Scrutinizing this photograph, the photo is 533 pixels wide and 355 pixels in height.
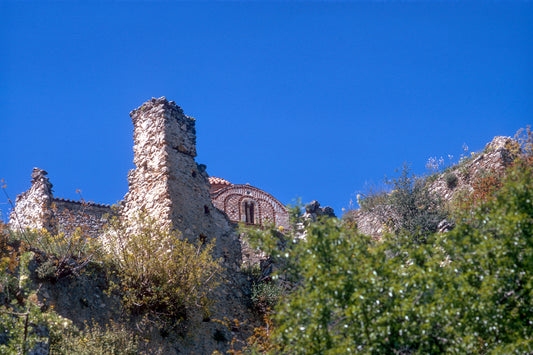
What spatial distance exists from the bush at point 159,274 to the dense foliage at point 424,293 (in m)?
4.51

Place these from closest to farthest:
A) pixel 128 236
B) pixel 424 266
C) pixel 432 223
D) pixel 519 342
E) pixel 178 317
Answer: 1. pixel 519 342
2. pixel 424 266
3. pixel 178 317
4. pixel 128 236
5. pixel 432 223

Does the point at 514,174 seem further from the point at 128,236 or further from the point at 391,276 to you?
the point at 128,236

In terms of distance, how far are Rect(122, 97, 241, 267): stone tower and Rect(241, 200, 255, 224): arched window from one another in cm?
1193

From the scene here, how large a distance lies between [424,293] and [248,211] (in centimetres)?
2112

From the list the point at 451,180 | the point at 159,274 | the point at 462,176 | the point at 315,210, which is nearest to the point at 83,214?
the point at 159,274

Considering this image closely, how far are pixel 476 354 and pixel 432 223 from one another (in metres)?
10.6

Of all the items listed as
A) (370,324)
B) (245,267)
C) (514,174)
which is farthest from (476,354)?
(245,267)

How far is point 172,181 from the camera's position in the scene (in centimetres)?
1510

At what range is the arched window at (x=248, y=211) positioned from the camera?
94.5ft

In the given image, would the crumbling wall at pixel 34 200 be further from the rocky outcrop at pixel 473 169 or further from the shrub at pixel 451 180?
the shrub at pixel 451 180

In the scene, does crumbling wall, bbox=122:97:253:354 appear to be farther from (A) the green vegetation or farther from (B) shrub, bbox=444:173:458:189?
(B) shrub, bbox=444:173:458:189

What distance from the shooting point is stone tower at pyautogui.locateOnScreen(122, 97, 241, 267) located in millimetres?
14852

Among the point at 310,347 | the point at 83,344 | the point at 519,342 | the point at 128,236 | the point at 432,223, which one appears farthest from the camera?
the point at 432,223

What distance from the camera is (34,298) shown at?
37.0 ft
